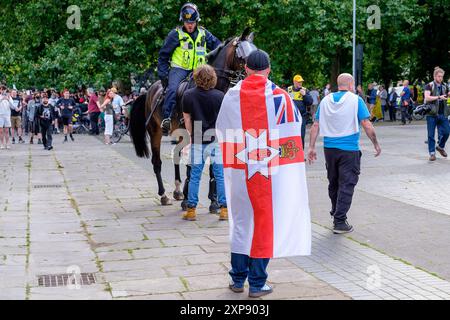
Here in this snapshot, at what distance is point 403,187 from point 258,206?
664cm

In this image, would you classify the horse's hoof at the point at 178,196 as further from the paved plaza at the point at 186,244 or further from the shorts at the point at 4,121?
the shorts at the point at 4,121

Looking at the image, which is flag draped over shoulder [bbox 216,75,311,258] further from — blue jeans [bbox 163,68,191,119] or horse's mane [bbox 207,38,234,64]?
blue jeans [bbox 163,68,191,119]

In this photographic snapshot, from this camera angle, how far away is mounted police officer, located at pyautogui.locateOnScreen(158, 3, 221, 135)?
9.75 metres

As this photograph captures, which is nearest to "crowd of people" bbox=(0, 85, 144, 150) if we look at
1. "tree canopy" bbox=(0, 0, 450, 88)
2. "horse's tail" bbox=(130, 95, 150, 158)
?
"tree canopy" bbox=(0, 0, 450, 88)

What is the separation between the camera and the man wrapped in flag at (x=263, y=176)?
5.27 m

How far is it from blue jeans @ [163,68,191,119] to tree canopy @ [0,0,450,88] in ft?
62.1

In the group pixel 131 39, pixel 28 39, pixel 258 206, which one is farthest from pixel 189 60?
pixel 28 39

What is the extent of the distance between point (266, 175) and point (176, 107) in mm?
4651

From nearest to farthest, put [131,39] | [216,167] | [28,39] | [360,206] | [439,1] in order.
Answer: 1. [216,167]
2. [360,206]
3. [131,39]
4. [28,39]
5. [439,1]

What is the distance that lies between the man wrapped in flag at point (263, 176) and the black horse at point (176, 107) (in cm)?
339

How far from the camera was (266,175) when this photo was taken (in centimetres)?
527

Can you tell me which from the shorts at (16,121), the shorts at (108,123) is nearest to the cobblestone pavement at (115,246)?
the shorts at (108,123)

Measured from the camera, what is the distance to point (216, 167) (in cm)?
842

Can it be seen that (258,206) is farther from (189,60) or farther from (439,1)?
(439,1)
